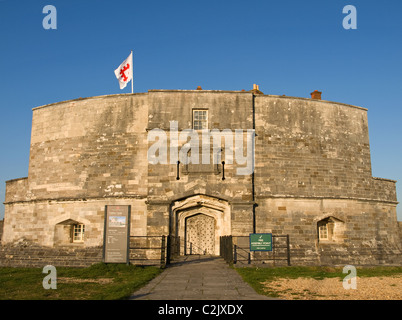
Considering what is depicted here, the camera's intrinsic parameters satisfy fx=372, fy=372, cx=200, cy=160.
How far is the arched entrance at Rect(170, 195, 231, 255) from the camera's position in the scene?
693 inches

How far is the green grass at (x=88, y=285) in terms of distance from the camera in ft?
28.5

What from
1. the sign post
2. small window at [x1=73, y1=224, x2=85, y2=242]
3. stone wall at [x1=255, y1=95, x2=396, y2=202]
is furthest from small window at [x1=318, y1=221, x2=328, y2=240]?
small window at [x1=73, y1=224, x2=85, y2=242]

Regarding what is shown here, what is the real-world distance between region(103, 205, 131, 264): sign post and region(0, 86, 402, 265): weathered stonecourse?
3.04m

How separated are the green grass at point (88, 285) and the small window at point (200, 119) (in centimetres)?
720

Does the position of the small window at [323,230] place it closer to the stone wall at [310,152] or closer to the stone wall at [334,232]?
the stone wall at [334,232]

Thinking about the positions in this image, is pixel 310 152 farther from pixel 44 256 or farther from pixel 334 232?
pixel 44 256

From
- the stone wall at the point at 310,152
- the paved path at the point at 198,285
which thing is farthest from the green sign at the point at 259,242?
the stone wall at the point at 310,152

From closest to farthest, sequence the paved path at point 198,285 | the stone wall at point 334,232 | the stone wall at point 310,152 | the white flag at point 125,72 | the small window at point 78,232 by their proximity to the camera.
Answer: the paved path at point 198,285 → the stone wall at point 334,232 → the stone wall at point 310,152 → the small window at point 78,232 → the white flag at point 125,72

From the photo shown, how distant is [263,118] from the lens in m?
18.6

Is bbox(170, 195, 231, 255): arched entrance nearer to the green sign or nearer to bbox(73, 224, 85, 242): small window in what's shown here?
the green sign

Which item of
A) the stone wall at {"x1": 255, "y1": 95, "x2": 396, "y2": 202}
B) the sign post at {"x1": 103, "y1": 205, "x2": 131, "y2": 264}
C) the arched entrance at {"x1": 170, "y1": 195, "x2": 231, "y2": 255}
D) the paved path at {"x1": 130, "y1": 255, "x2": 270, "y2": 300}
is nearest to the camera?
the paved path at {"x1": 130, "y1": 255, "x2": 270, "y2": 300}

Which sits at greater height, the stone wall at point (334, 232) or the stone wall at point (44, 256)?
the stone wall at point (334, 232)

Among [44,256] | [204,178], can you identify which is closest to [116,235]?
[204,178]
